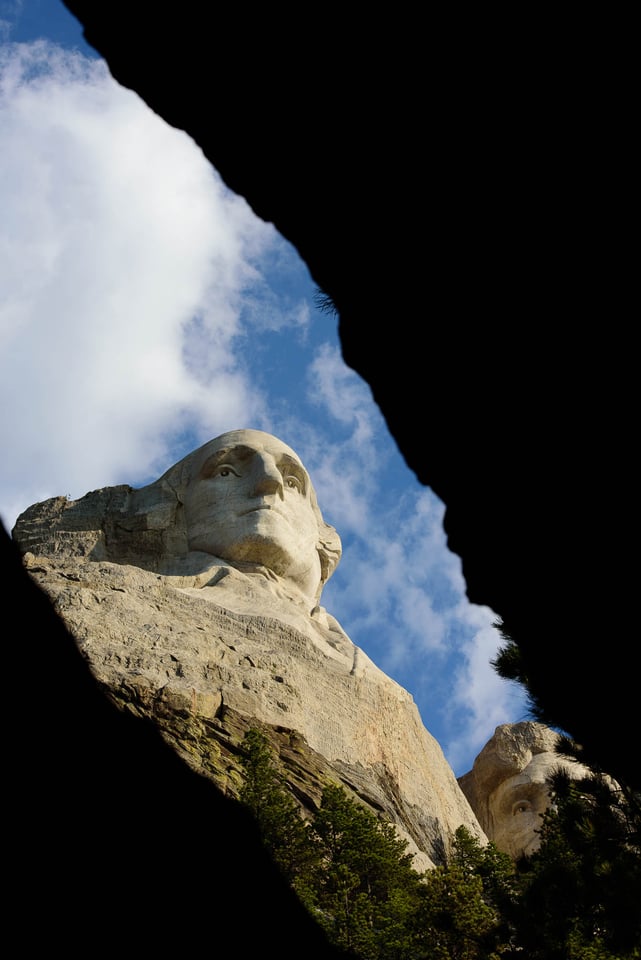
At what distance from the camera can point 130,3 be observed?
261 cm

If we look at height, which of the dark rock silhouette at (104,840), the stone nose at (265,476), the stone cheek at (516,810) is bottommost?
the dark rock silhouette at (104,840)

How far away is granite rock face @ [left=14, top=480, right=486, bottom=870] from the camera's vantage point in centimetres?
1141

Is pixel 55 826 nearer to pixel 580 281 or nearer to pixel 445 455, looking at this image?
pixel 445 455

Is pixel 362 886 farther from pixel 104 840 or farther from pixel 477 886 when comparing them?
pixel 104 840

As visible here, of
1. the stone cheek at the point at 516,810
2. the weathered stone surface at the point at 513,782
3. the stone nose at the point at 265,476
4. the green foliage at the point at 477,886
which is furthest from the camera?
the weathered stone surface at the point at 513,782

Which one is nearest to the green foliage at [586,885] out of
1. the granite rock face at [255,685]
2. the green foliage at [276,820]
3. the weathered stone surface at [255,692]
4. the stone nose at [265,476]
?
the green foliage at [276,820]

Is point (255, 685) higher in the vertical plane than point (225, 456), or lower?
lower

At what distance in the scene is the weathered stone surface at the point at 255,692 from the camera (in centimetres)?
1138

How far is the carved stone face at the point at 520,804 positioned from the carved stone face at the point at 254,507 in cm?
401

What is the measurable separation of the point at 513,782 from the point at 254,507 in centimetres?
547

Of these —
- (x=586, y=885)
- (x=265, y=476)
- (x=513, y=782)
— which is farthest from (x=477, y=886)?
(x=513, y=782)

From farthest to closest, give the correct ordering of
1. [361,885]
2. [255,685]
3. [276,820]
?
1. [255,685]
2. [361,885]
3. [276,820]

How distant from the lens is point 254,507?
1645 centimetres

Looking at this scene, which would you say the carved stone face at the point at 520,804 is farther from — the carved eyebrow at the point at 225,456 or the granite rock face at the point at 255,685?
the carved eyebrow at the point at 225,456
